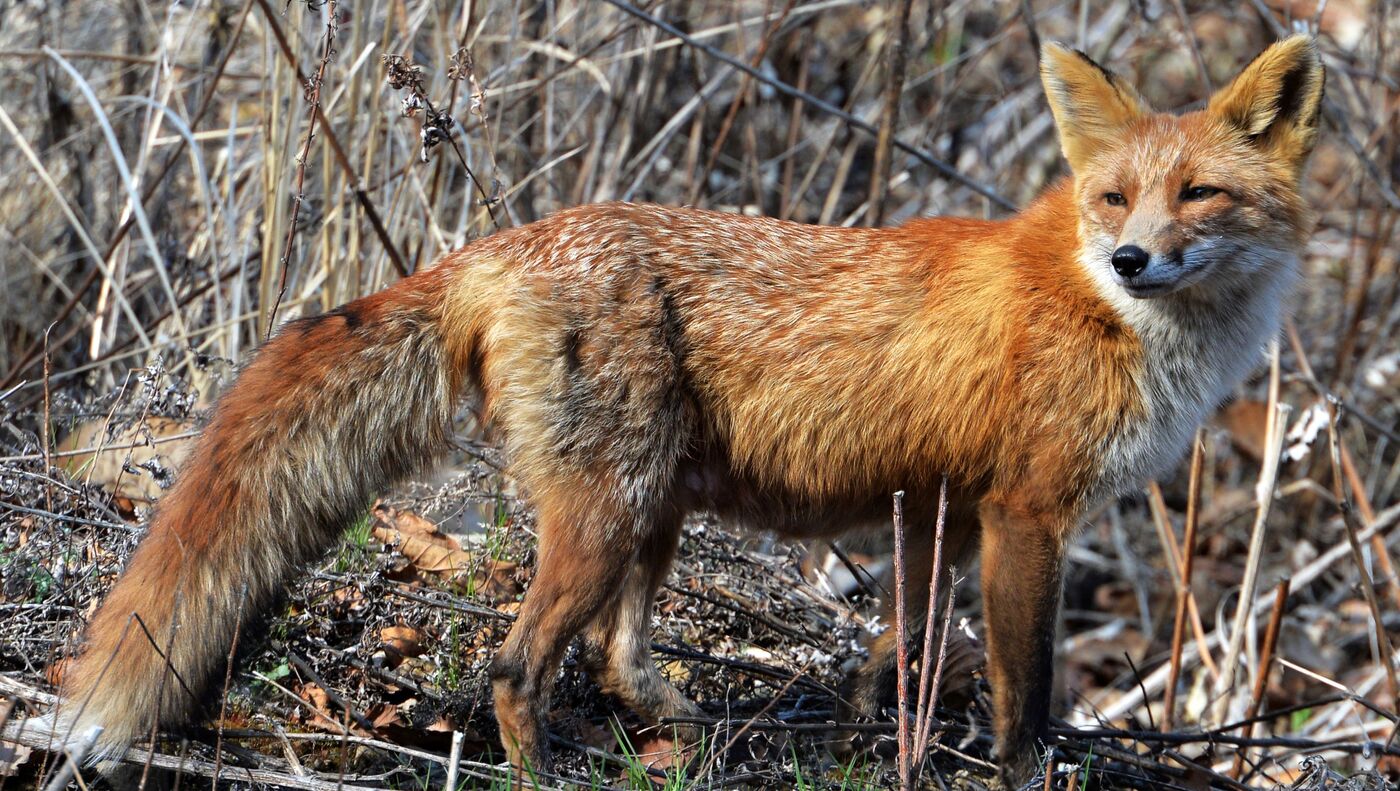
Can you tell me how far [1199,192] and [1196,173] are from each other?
0.07m

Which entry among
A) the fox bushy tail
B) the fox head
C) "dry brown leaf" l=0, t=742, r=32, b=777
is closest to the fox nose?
the fox head

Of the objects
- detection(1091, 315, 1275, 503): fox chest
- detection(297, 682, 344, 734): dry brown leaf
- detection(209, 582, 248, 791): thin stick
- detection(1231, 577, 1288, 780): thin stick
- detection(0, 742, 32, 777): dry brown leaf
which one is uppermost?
detection(1091, 315, 1275, 503): fox chest

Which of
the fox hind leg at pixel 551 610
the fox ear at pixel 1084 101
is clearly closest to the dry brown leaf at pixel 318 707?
the fox hind leg at pixel 551 610

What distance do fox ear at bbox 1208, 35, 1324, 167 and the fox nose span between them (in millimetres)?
855

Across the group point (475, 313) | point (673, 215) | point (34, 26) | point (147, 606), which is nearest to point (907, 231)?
point (673, 215)

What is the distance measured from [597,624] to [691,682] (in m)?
0.59

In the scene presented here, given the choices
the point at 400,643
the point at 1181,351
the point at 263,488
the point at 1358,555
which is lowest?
the point at 1358,555

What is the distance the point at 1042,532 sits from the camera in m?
4.34

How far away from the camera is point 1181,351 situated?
442 cm

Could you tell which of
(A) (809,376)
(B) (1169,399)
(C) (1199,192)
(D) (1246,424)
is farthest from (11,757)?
(D) (1246,424)

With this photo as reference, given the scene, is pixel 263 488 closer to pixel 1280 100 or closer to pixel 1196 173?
pixel 1196 173

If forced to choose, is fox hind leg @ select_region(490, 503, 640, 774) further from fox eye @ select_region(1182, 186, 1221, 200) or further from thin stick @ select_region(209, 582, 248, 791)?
fox eye @ select_region(1182, 186, 1221, 200)

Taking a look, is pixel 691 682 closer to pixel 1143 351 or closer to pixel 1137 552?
pixel 1143 351

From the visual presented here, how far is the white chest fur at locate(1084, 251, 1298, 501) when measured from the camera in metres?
4.34
